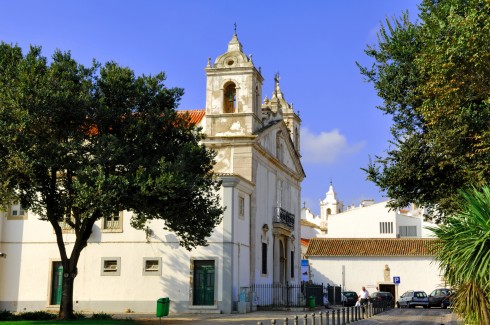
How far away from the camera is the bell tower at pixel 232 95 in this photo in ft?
121

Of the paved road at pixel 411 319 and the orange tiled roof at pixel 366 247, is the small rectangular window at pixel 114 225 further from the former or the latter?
the orange tiled roof at pixel 366 247

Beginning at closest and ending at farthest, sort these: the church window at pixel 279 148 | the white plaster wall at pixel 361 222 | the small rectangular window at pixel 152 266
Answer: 1. the small rectangular window at pixel 152 266
2. the church window at pixel 279 148
3. the white plaster wall at pixel 361 222

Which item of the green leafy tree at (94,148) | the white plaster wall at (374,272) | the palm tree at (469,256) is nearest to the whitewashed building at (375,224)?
the white plaster wall at (374,272)

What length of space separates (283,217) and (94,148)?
2148 centimetres

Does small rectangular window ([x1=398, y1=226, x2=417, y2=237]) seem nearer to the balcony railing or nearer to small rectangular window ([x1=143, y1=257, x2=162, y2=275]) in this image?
the balcony railing

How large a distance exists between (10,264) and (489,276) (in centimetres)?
2552

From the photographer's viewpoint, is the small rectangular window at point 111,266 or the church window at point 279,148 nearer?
the small rectangular window at point 111,266

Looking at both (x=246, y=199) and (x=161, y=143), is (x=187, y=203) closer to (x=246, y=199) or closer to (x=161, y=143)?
(x=161, y=143)

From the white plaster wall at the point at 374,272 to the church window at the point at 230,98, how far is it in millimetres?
22506

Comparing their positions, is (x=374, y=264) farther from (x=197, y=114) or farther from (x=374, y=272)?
(x=197, y=114)

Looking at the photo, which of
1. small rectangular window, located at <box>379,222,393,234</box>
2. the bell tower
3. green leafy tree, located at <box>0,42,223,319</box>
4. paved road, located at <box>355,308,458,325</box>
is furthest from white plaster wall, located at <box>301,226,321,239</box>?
green leafy tree, located at <box>0,42,223,319</box>

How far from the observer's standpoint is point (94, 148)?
22.7 meters

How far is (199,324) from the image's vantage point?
79.0 feet

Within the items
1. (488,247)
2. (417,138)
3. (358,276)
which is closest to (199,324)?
(417,138)
